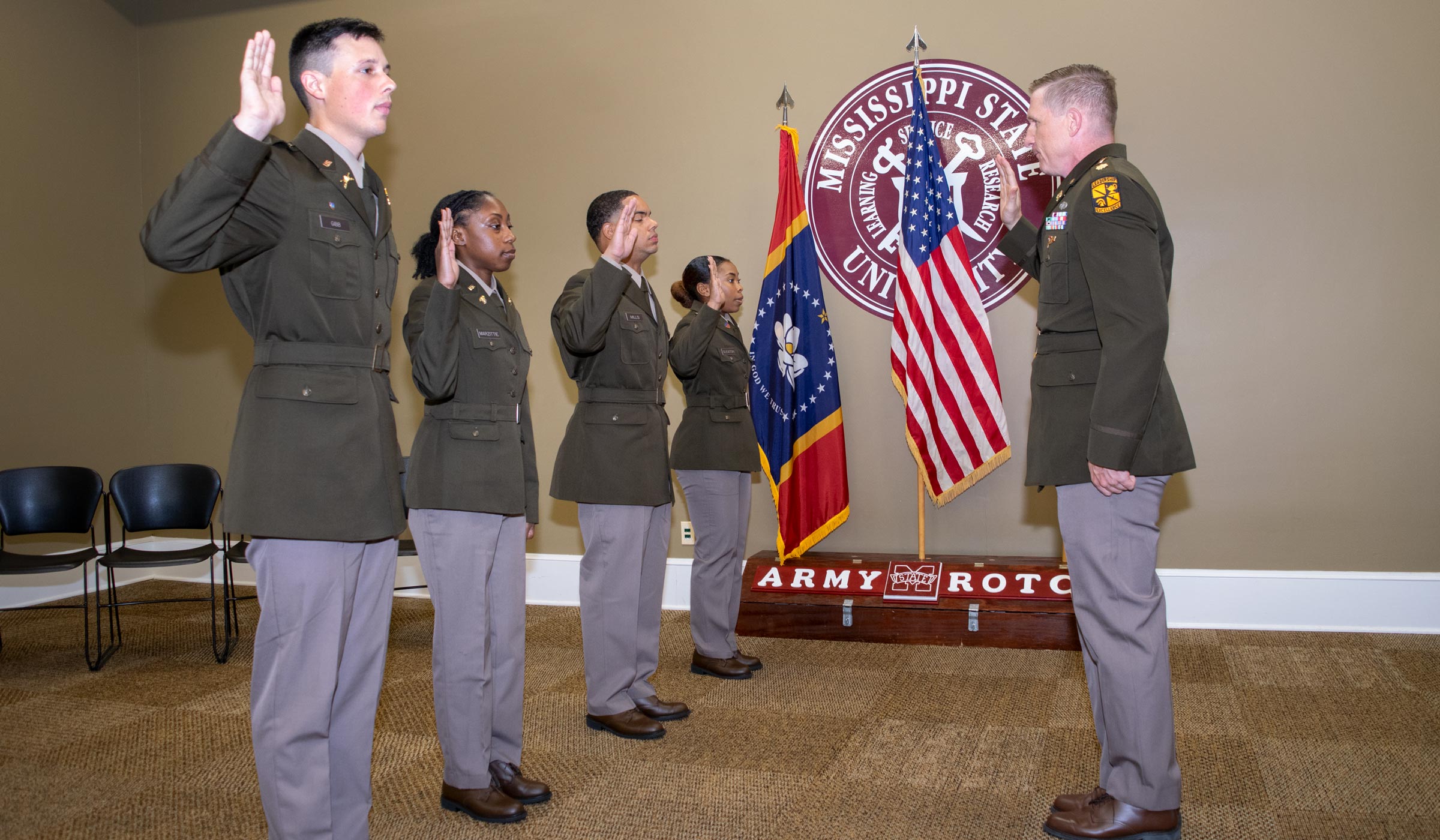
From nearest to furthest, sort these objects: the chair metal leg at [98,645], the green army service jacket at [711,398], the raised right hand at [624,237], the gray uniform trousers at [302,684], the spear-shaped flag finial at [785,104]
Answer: the gray uniform trousers at [302,684]
the raised right hand at [624,237]
the green army service jacket at [711,398]
the chair metal leg at [98,645]
the spear-shaped flag finial at [785,104]

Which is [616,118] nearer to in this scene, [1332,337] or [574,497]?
[574,497]

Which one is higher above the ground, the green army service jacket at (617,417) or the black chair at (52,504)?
the green army service jacket at (617,417)

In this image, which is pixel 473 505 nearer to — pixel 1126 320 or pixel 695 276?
pixel 1126 320

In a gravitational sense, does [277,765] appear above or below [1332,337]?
below

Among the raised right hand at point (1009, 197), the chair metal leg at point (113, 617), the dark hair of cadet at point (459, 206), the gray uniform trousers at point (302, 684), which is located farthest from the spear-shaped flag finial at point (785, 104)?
the chair metal leg at point (113, 617)

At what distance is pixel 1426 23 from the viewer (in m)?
4.17

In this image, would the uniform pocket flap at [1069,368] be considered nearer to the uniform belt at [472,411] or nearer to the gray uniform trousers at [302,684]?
the uniform belt at [472,411]

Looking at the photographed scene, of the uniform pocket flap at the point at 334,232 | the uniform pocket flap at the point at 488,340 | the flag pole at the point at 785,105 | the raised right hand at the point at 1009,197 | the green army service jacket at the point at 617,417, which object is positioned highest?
the flag pole at the point at 785,105

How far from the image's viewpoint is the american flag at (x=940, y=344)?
14.3 ft

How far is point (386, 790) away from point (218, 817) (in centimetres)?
41

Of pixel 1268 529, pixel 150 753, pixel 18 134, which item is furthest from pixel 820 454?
pixel 18 134

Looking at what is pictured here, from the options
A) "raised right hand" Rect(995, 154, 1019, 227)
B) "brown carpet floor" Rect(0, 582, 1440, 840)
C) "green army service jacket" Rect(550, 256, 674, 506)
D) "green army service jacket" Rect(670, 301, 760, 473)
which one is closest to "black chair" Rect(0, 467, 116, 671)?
"brown carpet floor" Rect(0, 582, 1440, 840)

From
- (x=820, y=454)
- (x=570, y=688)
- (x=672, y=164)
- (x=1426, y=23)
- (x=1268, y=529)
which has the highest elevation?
(x=1426, y=23)

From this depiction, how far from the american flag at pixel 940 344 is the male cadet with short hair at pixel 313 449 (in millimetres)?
3026
